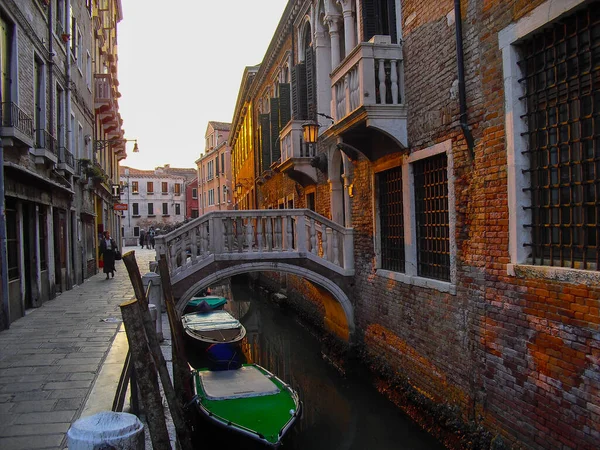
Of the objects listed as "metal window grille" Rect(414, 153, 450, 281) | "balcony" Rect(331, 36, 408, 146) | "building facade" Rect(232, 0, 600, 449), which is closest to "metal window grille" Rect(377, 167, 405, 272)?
"building facade" Rect(232, 0, 600, 449)

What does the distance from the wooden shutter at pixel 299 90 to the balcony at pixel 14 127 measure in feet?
19.3

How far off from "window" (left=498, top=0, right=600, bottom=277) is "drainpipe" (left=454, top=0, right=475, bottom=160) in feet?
2.34

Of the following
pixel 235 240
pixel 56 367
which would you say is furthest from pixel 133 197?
pixel 56 367

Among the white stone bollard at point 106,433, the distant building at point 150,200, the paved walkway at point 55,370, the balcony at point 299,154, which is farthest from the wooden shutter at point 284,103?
the distant building at point 150,200

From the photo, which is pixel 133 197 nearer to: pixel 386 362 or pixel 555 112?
pixel 386 362

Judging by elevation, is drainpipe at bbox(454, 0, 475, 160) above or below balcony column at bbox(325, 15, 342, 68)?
below

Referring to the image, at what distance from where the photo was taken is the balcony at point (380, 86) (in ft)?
24.5

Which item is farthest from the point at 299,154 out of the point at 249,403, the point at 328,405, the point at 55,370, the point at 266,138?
the point at 55,370

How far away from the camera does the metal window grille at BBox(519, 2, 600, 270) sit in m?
4.34

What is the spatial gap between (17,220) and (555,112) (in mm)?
7918

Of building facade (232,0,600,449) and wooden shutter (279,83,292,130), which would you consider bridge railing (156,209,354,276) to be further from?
wooden shutter (279,83,292,130)

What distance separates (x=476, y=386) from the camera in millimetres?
5883

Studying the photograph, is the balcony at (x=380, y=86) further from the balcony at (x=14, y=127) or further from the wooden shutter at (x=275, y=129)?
the wooden shutter at (x=275, y=129)

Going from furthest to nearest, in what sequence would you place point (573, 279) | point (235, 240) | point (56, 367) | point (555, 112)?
1. point (235, 240)
2. point (56, 367)
3. point (555, 112)
4. point (573, 279)
